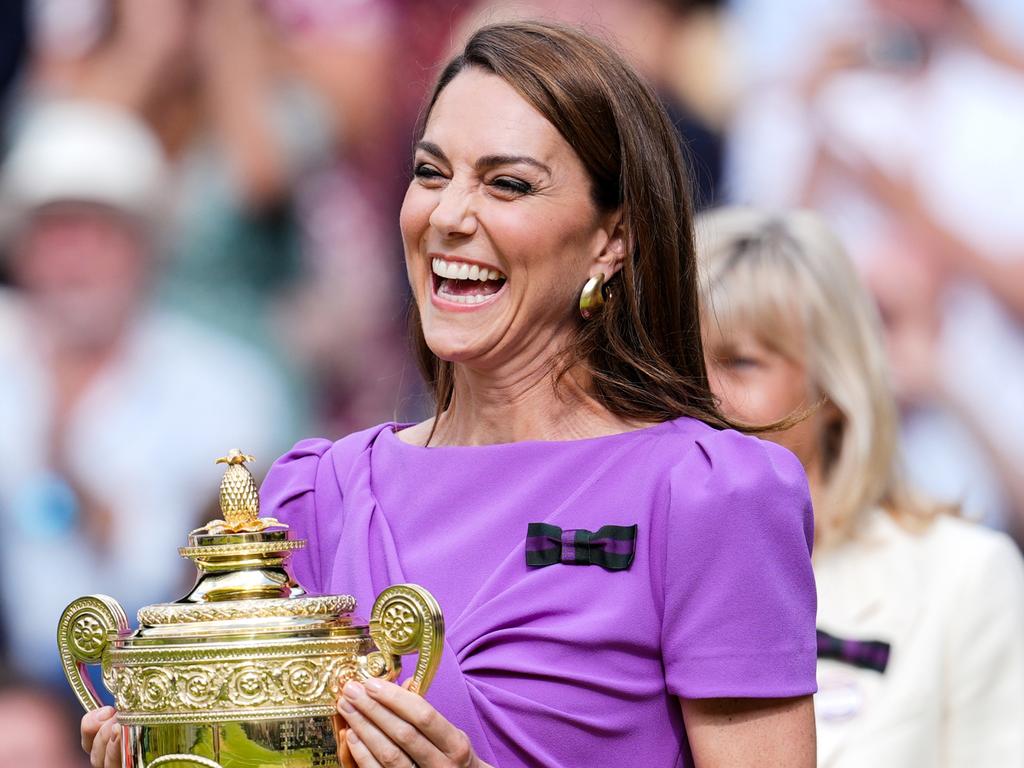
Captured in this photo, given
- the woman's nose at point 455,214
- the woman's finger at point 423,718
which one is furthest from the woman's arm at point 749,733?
the woman's nose at point 455,214

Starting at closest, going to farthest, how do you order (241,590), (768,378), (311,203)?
1. (241,590)
2. (768,378)
3. (311,203)

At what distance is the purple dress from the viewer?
7.80 ft

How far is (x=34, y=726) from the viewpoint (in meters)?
5.95

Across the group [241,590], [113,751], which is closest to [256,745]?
[241,590]

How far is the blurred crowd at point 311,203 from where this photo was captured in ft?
19.6

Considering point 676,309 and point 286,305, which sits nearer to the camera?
point 676,309

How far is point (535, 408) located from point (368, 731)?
674 millimetres

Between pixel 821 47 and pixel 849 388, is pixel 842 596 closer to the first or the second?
pixel 849 388

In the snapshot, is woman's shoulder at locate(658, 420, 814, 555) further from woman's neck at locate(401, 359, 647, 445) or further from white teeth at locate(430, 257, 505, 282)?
white teeth at locate(430, 257, 505, 282)

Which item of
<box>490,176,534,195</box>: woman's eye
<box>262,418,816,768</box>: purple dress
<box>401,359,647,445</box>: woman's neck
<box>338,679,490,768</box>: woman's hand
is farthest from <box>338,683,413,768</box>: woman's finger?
<box>490,176,534,195</box>: woman's eye

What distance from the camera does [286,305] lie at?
19.8ft

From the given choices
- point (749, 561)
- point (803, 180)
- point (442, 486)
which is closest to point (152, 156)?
point (803, 180)

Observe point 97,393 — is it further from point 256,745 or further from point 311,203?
point 256,745

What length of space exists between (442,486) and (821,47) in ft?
12.4
